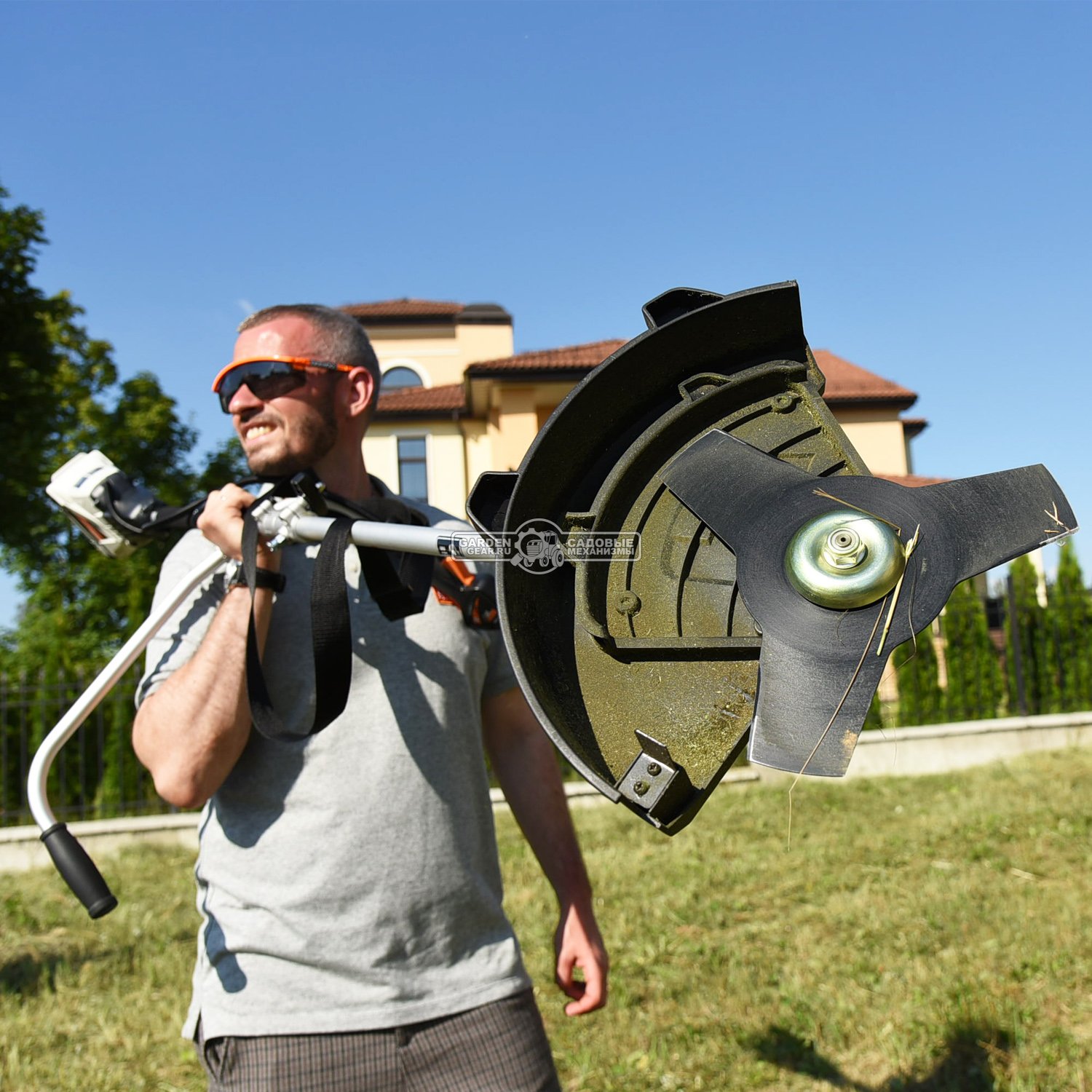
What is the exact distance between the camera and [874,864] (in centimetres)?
623

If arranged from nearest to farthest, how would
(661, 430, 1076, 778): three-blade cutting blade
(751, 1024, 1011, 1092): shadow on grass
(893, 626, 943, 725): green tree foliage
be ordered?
(661, 430, 1076, 778): three-blade cutting blade < (751, 1024, 1011, 1092): shadow on grass < (893, 626, 943, 725): green tree foliage

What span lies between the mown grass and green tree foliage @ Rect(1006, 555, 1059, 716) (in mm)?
4035

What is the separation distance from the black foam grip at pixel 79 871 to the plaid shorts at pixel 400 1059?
1.52 feet

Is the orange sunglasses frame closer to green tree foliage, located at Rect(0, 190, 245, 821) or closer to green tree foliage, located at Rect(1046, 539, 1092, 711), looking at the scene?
green tree foliage, located at Rect(0, 190, 245, 821)

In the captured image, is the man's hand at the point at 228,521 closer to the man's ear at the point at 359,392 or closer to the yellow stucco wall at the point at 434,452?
the man's ear at the point at 359,392

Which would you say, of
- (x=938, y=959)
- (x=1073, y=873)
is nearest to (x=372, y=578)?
(x=938, y=959)

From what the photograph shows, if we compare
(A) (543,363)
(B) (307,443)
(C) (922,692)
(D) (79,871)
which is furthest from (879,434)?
(D) (79,871)

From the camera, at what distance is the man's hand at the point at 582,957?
96.7 inches

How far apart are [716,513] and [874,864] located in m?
5.89

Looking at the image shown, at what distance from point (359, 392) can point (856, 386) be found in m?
22.0

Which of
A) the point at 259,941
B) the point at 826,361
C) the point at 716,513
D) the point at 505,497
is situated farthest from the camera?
the point at 826,361

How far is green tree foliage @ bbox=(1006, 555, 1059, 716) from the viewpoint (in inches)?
453

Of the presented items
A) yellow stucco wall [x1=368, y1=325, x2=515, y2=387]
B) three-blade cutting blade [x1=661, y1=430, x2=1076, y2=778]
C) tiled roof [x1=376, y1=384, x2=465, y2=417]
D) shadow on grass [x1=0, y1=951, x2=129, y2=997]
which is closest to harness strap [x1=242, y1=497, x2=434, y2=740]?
three-blade cutting blade [x1=661, y1=430, x2=1076, y2=778]

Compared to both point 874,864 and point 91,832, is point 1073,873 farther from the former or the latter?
point 91,832
